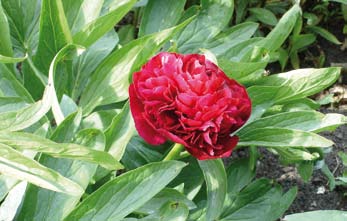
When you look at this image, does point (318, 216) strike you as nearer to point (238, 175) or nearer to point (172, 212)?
point (172, 212)

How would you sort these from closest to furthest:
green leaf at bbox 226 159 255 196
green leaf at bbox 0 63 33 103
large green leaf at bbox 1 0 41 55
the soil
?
green leaf at bbox 0 63 33 103
large green leaf at bbox 1 0 41 55
green leaf at bbox 226 159 255 196
the soil

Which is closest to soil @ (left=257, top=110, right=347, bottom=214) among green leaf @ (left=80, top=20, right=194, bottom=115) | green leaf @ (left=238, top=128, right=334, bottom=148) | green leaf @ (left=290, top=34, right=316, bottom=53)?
green leaf @ (left=290, top=34, right=316, bottom=53)

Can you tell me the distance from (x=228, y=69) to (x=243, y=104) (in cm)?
23

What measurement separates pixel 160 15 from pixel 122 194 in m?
0.54

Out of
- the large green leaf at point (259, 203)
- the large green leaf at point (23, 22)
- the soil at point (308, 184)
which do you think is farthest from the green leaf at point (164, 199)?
the soil at point (308, 184)

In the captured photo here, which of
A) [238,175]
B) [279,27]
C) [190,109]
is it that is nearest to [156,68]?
[190,109]

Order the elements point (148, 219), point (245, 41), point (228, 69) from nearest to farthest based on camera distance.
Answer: point (148, 219), point (228, 69), point (245, 41)

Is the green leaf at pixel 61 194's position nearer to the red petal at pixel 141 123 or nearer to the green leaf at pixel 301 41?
the red petal at pixel 141 123

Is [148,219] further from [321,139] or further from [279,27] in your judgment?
[279,27]

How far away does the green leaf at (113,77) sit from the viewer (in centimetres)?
126

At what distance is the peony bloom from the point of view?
99 cm

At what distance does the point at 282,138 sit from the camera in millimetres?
1230

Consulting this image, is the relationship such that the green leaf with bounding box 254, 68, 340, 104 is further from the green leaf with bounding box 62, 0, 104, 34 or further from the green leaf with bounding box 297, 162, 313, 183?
the green leaf with bounding box 62, 0, 104, 34

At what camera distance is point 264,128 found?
1.24 metres
